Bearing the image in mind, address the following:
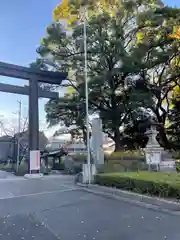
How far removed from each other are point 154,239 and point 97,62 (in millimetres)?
19465

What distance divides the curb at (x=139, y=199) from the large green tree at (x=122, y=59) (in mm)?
11433

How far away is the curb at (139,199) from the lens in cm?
650

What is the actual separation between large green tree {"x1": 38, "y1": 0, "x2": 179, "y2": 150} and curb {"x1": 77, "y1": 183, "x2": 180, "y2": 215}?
11433 millimetres

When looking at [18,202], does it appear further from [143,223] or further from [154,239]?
[154,239]

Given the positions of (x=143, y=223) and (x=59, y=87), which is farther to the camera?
(x=59, y=87)

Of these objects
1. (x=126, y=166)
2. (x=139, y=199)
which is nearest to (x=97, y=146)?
(x=126, y=166)

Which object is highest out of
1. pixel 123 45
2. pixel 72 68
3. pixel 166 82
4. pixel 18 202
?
pixel 123 45

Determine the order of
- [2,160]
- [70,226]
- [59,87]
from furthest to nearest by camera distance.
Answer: [2,160] < [59,87] < [70,226]

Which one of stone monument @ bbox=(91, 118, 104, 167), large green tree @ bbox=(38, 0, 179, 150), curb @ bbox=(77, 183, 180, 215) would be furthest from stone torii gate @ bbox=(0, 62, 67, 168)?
curb @ bbox=(77, 183, 180, 215)

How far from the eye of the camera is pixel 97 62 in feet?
73.7

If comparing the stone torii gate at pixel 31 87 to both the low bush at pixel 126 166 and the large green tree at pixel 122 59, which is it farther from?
the low bush at pixel 126 166

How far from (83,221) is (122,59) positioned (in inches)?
656

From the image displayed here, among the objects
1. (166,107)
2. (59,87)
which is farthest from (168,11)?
(59,87)

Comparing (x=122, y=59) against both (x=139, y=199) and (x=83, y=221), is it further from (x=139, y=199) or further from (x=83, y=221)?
(x=83, y=221)
